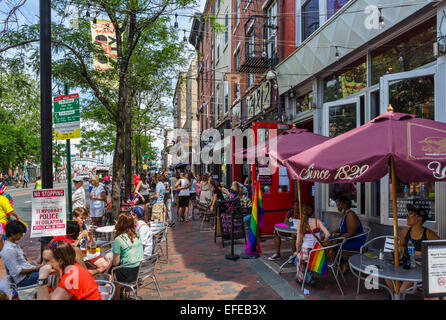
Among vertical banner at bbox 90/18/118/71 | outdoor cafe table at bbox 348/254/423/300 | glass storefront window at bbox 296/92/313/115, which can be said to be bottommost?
outdoor cafe table at bbox 348/254/423/300

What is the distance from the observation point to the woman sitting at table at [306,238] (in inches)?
204

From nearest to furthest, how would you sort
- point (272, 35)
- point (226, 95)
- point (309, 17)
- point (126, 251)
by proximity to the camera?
point (126, 251) < point (309, 17) < point (272, 35) < point (226, 95)

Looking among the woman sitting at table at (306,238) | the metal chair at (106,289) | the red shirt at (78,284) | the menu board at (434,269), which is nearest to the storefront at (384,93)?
the menu board at (434,269)

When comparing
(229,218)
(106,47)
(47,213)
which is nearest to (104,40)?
(106,47)

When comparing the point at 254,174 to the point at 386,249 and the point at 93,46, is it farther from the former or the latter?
the point at 93,46

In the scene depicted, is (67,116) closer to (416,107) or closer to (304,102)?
(416,107)

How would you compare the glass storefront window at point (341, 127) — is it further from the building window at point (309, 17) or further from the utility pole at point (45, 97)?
the utility pole at point (45, 97)

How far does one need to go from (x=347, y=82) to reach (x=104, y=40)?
6.63 metres

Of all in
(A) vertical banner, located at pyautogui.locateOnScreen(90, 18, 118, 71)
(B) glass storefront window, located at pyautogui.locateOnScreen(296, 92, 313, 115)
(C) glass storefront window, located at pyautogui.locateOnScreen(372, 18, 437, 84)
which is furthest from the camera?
(B) glass storefront window, located at pyautogui.locateOnScreen(296, 92, 313, 115)

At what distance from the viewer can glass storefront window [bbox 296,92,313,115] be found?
10.6m

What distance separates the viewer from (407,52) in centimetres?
654

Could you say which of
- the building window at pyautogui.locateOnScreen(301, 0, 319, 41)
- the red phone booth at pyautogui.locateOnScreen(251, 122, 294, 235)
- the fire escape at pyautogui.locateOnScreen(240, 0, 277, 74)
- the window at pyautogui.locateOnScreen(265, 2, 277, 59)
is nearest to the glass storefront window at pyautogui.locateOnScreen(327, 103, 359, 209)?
the red phone booth at pyautogui.locateOnScreen(251, 122, 294, 235)

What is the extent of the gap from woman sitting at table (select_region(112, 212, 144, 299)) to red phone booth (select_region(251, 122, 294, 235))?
4.85 metres

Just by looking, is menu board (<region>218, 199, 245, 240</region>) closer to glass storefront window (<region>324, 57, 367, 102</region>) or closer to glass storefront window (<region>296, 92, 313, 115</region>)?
glass storefront window (<region>324, 57, 367, 102</region>)
